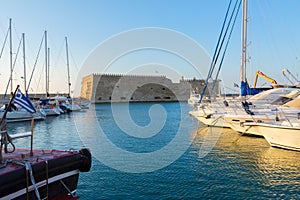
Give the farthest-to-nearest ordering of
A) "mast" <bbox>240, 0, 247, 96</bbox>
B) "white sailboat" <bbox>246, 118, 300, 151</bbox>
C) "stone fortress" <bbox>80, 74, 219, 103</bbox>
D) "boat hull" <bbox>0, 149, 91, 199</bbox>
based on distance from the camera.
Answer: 1. "stone fortress" <bbox>80, 74, 219, 103</bbox>
2. "mast" <bbox>240, 0, 247, 96</bbox>
3. "white sailboat" <bbox>246, 118, 300, 151</bbox>
4. "boat hull" <bbox>0, 149, 91, 199</bbox>

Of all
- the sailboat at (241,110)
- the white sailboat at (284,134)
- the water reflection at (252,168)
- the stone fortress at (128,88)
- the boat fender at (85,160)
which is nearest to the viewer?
the boat fender at (85,160)

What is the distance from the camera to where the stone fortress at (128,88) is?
89.6 metres

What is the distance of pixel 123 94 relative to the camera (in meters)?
95.0

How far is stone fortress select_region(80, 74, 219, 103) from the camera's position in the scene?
89.6m

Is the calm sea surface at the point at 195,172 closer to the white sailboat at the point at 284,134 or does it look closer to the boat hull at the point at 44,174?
the white sailboat at the point at 284,134

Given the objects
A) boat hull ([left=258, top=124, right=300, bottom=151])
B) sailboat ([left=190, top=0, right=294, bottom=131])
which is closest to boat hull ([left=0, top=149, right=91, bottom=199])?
boat hull ([left=258, top=124, right=300, bottom=151])

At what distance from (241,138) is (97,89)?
77901 mm

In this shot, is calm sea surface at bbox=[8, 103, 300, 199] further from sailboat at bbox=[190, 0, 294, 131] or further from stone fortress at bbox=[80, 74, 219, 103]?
stone fortress at bbox=[80, 74, 219, 103]

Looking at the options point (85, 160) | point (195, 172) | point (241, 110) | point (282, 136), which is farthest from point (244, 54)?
point (85, 160)

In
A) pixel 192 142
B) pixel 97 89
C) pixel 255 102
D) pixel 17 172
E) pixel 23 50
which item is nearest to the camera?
pixel 17 172

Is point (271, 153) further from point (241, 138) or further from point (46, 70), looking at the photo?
point (46, 70)

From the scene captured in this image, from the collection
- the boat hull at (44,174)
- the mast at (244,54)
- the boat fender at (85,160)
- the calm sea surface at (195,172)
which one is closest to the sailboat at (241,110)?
the mast at (244,54)

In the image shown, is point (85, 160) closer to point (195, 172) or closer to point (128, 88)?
point (195, 172)

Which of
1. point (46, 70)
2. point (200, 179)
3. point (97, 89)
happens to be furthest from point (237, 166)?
point (97, 89)
